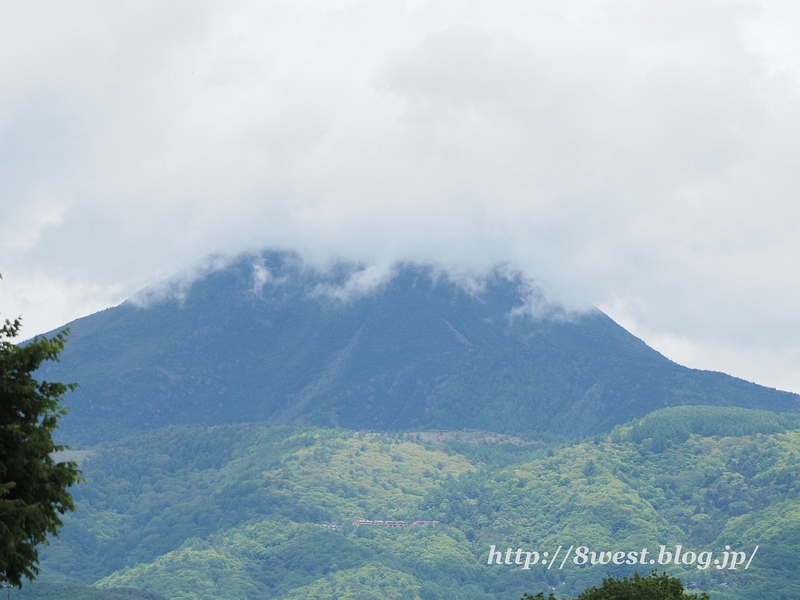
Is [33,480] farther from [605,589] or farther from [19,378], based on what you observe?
[605,589]

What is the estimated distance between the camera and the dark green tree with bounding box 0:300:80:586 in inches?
1502

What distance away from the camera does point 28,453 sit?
38844 millimetres

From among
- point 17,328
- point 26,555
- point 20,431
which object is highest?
point 17,328

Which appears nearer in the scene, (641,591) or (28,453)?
(28,453)

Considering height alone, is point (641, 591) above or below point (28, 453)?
below

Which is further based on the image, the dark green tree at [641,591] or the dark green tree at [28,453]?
the dark green tree at [641,591]

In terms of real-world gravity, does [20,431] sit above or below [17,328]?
below

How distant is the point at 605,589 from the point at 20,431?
51.1 m

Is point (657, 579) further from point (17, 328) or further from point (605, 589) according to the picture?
point (17, 328)

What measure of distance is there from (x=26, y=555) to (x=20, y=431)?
14.4 ft

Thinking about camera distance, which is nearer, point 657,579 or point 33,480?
point 33,480

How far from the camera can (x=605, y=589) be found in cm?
8088

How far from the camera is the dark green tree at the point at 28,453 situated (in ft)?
125

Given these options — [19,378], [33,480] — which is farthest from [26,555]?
[19,378]
